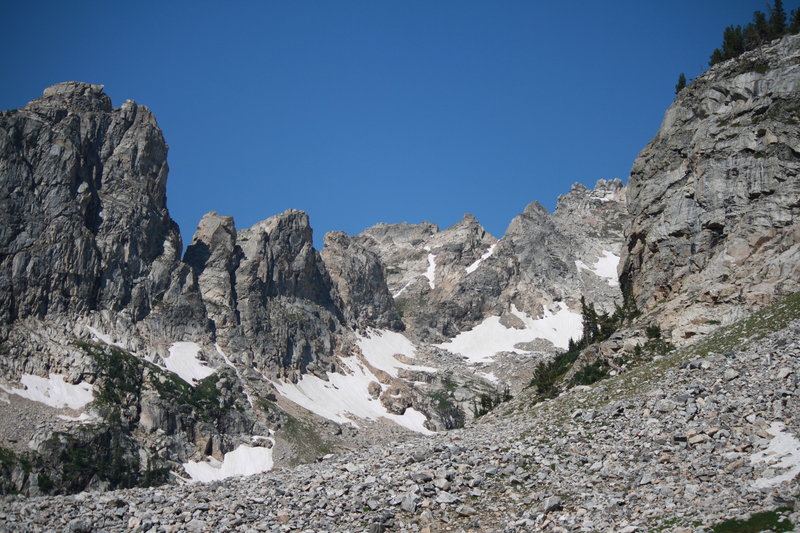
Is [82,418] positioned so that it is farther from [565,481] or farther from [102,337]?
[565,481]

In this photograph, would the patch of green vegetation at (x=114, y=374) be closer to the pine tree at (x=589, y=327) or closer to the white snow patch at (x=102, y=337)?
the white snow patch at (x=102, y=337)

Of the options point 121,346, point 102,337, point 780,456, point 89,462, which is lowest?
point 780,456

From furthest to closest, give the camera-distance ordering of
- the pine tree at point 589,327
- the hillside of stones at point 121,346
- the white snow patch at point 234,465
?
the white snow patch at point 234,465 → the hillside of stones at point 121,346 → the pine tree at point 589,327

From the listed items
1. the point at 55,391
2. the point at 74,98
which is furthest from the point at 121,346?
the point at 74,98

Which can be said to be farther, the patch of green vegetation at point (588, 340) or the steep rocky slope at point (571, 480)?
the patch of green vegetation at point (588, 340)

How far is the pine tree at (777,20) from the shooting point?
81250 mm

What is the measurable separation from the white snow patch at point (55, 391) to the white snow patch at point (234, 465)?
80.9ft

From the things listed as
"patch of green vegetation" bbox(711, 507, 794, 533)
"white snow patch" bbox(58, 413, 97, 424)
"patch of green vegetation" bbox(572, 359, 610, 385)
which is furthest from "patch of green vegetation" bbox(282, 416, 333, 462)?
"patch of green vegetation" bbox(711, 507, 794, 533)

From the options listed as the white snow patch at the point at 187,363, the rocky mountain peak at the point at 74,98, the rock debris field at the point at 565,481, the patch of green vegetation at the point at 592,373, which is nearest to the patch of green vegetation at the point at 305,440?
the white snow patch at the point at 187,363

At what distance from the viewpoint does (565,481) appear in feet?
97.0

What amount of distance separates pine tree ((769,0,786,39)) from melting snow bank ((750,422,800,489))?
6788 centimetres

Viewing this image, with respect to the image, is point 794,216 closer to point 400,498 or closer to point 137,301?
point 400,498

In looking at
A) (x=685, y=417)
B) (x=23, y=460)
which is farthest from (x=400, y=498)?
(x=23, y=460)

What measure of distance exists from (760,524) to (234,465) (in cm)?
13439
